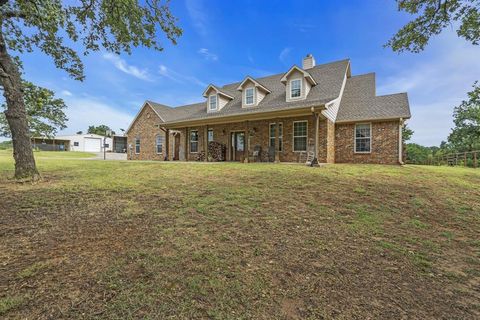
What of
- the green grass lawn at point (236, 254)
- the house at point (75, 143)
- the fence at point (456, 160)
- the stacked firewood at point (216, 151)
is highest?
the house at point (75, 143)

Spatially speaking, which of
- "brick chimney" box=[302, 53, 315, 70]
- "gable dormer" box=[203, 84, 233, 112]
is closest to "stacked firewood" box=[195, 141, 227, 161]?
"gable dormer" box=[203, 84, 233, 112]

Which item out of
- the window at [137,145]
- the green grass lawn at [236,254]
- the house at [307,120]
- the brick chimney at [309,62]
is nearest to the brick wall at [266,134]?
the house at [307,120]

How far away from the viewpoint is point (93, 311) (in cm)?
190

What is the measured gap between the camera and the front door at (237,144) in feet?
50.5

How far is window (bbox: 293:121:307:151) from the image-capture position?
13016mm

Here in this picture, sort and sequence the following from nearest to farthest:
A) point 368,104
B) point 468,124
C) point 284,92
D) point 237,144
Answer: point 368,104, point 284,92, point 237,144, point 468,124

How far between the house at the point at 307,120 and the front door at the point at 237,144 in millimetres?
69

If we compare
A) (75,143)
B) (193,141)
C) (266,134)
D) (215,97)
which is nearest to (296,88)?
(266,134)

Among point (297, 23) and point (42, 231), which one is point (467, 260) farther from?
point (297, 23)

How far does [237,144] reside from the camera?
51.3 ft

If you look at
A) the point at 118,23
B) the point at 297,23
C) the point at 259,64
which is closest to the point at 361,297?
the point at 118,23

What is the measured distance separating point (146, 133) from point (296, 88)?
14640mm

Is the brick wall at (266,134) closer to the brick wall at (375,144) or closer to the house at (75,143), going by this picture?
the brick wall at (375,144)

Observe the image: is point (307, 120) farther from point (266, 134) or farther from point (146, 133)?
point (146, 133)
